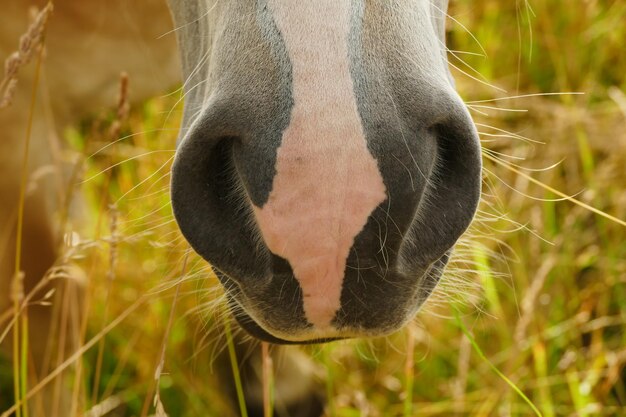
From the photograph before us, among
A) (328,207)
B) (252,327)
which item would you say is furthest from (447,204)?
(252,327)

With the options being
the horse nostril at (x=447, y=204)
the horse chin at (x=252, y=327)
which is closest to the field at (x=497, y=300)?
the horse chin at (x=252, y=327)

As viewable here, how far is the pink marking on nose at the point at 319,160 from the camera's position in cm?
93

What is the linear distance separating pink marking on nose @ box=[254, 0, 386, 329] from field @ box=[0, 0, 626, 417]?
0.85 meters

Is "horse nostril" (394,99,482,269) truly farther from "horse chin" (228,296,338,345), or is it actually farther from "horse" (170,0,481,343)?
"horse chin" (228,296,338,345)

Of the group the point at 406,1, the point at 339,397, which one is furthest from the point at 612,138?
the point at 406,1

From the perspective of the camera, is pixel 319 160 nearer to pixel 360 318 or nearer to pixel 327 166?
pixel 327 166

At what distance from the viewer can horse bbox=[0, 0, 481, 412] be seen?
0.94 m

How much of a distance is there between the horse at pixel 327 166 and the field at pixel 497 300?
764 mm

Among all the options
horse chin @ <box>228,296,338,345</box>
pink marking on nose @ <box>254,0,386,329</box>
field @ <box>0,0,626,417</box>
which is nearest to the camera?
pink marking on nose @ <box>254,0,386,329</box>

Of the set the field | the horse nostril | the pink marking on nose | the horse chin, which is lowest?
the field

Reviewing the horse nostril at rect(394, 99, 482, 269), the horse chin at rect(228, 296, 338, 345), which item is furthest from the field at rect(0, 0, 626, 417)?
the horse nostril at rect(394, 99, 482, 269)

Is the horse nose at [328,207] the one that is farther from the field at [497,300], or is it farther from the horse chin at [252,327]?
the field at [497,300]

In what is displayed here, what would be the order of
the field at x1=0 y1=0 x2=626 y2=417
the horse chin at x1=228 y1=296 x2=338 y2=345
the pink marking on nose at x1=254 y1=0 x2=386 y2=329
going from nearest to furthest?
the pink marking on nose at x1=254 y1=0 x2=386 y2=329, the horse chin at x1=228 y1=296 x2=338 y2=345, the field at x1=0 y1=0 x2=626 y2=417

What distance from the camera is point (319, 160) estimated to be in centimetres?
94
